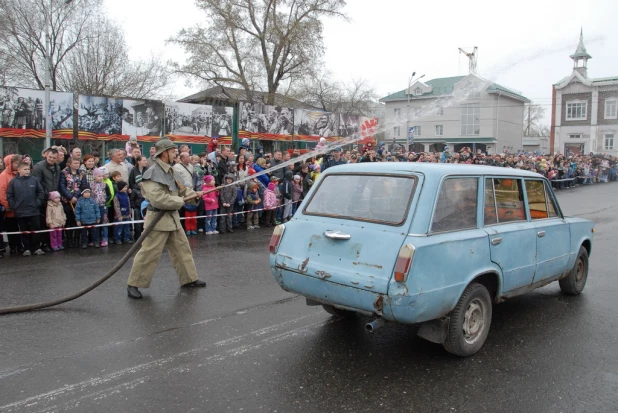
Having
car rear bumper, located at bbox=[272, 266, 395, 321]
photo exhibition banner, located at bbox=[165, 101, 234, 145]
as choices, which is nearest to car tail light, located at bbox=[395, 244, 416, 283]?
car rear bumper, located at bbox=[272, 266, 395, 321]

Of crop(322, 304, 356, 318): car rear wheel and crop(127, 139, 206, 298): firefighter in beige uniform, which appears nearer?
crop(322, 304, 356, 318): car rear wheel

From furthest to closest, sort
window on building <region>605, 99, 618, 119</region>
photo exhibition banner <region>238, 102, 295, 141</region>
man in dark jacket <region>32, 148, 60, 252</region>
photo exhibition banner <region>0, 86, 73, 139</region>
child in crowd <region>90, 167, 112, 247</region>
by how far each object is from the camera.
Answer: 1. window on building <region>605, 99, 618, 119</region>
2. photo exhibition banner <region>238, 102, 295, 141</region>
3. photo exhibition banner <region>0, 86, 73, 139</region>
4. child in crowd <region>90, 167, 112, 247</region>
5. man in dark jacket <region>32, 148, 60, 252</region>

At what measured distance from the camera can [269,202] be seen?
13.0m

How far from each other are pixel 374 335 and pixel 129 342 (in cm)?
245

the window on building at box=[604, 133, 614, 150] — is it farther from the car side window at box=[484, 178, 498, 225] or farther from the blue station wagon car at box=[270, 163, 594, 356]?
the car side window at box=[484, 178, 498, 225]

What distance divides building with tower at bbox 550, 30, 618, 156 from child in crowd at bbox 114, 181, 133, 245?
56.7 m

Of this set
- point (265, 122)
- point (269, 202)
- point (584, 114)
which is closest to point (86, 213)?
point (269, 202)

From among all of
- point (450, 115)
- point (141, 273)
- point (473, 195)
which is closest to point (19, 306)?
point (141, 273)

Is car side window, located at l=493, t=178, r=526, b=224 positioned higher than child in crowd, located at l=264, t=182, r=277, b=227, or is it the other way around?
car side window, located at l=493, t=178, r=526, b=224

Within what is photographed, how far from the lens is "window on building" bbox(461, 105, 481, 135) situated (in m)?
62.2

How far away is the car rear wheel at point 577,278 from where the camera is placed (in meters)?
6.48

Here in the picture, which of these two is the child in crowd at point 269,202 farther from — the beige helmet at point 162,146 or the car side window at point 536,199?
the car side window at point 536,199

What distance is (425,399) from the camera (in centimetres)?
376

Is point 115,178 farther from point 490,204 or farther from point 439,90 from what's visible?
point 439,90
